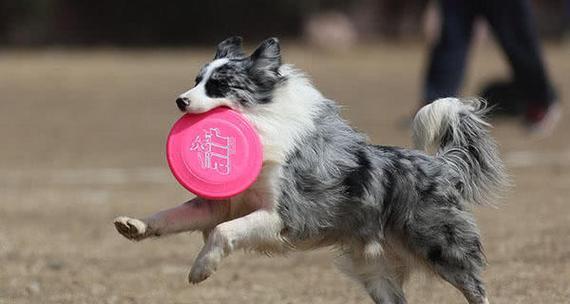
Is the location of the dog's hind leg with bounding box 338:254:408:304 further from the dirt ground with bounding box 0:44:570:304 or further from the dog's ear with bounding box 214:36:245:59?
the dog's ear with bounding box 214:36:245:59

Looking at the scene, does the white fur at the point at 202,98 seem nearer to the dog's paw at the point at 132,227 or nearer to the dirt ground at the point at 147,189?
the dog's paw at the point at 132,227

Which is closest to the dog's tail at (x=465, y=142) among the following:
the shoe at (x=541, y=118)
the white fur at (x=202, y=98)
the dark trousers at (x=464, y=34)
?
the white fur at (x=202, y=98)

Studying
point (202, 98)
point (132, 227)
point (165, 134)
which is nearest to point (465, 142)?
point (202, 98)

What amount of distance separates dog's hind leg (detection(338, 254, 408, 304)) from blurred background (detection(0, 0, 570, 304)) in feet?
0.56

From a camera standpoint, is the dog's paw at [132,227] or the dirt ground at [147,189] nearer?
the dog's paw at [132,227]

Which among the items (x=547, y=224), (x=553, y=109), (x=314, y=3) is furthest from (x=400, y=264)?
(x=314, y=3)

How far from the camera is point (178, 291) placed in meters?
7.50

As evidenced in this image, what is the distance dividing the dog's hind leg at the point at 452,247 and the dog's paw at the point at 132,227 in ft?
4.21

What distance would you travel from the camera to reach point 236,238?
583 centimetres

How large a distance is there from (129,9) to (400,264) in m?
21.6

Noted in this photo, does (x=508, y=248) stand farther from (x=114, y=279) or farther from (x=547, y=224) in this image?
(x=114, y=279)

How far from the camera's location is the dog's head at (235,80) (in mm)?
5883

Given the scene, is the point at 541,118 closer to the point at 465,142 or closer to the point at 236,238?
the point at 465,142

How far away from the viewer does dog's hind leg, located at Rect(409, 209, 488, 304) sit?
6230mm
